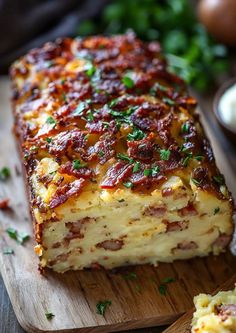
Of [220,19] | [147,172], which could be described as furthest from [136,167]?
[220,19]

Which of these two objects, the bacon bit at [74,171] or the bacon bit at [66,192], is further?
the bacon bit at [74,171]

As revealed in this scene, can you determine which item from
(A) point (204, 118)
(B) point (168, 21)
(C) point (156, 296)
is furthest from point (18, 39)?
(C) point (156, 296)

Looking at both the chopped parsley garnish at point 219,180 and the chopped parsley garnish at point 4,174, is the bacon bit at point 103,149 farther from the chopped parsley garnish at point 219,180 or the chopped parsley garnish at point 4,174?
the chopped parsley garnish at point 4,174

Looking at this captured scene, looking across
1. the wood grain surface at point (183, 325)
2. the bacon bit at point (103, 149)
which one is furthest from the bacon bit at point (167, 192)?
the wood grain surface at point (183, 325)

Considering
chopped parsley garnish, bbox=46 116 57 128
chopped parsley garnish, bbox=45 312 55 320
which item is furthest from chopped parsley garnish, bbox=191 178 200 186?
chopped parsley garnish, bbox=45 312 55 320

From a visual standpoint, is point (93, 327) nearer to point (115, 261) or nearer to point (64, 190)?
point (115, 261)

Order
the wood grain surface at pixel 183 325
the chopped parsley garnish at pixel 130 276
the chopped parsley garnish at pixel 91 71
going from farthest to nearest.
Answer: the chopped parsley garnish at pixel 91 71
the chopped parsley garnish at pixel 130 276
the wood grain surface at pixel 183 325

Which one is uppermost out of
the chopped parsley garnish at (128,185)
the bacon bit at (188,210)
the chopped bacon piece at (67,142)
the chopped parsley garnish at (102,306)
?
the chopped bacon piece at (67,142)

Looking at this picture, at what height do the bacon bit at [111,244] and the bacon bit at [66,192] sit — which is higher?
the bacon bit at [66,192]
